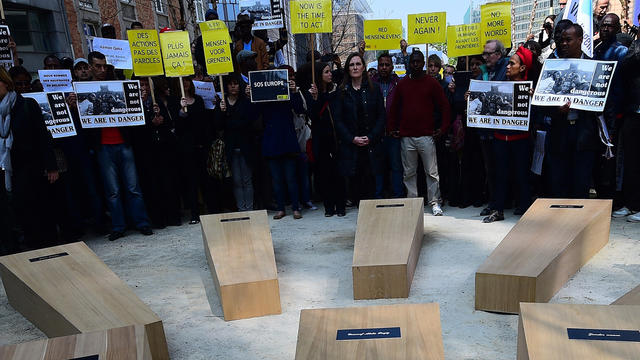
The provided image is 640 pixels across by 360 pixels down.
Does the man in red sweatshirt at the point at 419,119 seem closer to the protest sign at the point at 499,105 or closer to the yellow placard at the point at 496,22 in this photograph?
the protest sign at the point at 499,105

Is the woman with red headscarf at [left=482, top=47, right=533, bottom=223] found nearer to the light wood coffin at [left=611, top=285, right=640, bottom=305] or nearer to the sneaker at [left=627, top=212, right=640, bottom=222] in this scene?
the sneaker at [left=627, top=212, right=640, bottom=222]

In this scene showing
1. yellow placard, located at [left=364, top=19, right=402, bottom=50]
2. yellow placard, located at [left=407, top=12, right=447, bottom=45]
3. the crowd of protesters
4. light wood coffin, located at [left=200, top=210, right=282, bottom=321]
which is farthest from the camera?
yellow placard, located at [left=364, top=19, right=402, bottom=50]

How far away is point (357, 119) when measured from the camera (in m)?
6.48

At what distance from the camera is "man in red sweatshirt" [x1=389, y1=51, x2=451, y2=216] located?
20.6ft

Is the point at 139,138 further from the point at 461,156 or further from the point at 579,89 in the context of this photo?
the point at 579,89

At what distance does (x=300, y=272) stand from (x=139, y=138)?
3.08m

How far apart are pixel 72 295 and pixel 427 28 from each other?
568 centimetres

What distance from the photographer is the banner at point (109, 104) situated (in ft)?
19.9

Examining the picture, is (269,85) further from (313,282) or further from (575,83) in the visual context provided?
(575,83)

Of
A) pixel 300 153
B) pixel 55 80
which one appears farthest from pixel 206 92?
pixel 55 80

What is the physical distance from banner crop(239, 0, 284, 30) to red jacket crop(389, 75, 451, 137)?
9.95 feet

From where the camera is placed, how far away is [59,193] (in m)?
6.21

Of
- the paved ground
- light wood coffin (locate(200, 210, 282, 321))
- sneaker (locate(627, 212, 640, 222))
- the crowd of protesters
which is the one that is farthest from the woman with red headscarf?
light wood coffin (locate(200, 210, 282, 321))

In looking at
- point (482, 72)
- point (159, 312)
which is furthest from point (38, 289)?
point (482, 72)
